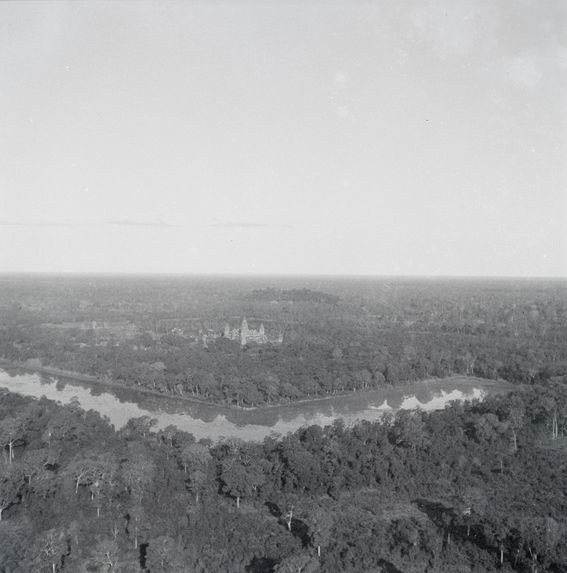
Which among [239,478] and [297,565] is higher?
[239,478]

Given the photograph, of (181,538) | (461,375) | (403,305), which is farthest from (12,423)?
(403,305)

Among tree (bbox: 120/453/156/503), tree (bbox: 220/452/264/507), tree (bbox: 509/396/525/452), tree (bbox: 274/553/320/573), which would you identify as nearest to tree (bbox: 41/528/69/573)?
tree (bbox: 120/453/156/503)

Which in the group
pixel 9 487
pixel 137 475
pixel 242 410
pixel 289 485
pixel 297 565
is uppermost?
pixel 137 475

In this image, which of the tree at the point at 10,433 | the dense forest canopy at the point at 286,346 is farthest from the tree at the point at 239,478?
the dense forest canopy at the point at 286,346

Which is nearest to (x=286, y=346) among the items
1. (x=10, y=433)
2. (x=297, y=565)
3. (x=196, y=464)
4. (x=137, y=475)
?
(x=196, y=464)

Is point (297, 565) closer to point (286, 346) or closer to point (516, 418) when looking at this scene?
point (516, 418)

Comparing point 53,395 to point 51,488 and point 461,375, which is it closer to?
point 51,488

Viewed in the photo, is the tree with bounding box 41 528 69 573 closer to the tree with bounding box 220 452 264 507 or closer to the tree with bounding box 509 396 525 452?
the tree with bounding box 220 452 264 507

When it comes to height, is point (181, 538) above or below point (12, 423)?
below
